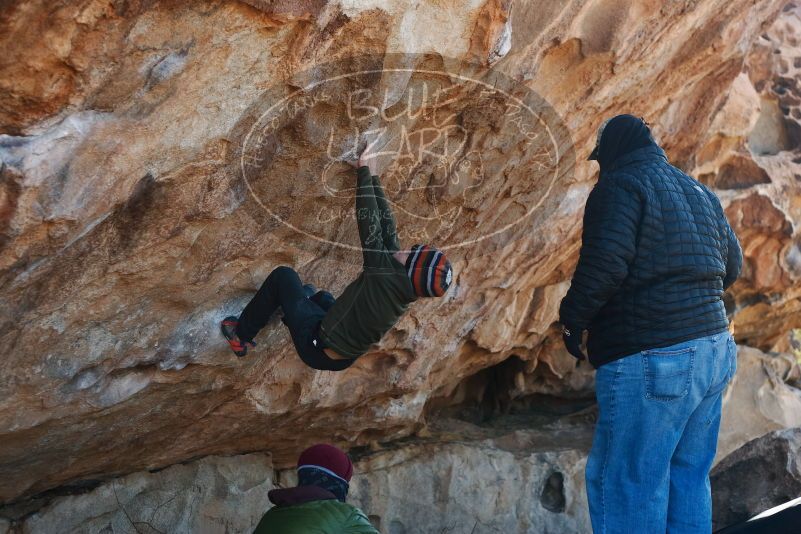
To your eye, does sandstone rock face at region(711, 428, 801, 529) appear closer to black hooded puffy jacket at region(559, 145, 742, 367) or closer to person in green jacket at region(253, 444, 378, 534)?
black hooded puffy jacket at region(559, 145, 742, 367)

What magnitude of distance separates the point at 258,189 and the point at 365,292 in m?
0.50

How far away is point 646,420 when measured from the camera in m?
2.81

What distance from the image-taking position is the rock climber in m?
2.81

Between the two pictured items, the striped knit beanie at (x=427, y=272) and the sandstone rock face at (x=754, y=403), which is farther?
the sandstone rock face at (x=754, y=403)

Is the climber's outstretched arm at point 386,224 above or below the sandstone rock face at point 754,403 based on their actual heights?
above

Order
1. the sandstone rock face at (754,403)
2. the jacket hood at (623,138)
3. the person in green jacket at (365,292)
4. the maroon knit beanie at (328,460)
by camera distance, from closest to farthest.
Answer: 1. the person in green jacket at (365,292)
2. the maroon knit beanie at (328,460)
3. the jacket hood at (623,138)
4. the sandstone rock face at (754,403)

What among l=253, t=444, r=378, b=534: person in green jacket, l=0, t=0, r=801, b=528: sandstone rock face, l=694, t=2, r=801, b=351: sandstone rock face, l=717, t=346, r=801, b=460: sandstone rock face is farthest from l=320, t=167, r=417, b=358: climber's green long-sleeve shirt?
l=717, t=346, r=801, b=460: sandstone rock face

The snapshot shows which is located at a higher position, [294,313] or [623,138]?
[623,138]

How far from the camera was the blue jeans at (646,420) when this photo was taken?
9.21 feet

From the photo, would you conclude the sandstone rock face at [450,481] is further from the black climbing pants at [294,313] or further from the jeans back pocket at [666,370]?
the jeans back pocket at [666,370]

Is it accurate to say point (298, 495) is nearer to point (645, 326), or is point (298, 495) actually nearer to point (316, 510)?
point (316, 510)

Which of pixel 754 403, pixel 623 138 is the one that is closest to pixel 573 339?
pixel 623 138

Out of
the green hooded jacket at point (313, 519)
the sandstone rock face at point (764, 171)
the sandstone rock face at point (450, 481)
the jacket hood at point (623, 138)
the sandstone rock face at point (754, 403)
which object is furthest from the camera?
the sandstone rock face at point (754, 403)

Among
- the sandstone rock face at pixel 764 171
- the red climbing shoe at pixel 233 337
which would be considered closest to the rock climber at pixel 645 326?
the red climbing shoe at pixel 233 337
